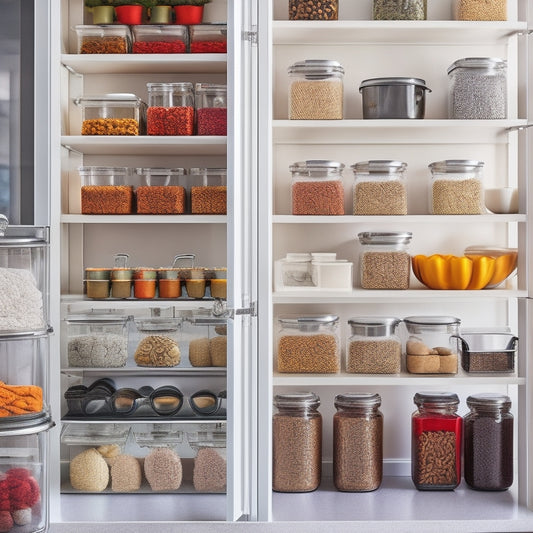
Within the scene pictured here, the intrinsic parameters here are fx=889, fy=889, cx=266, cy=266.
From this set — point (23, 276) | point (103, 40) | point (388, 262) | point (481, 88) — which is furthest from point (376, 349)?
point (103, 40)

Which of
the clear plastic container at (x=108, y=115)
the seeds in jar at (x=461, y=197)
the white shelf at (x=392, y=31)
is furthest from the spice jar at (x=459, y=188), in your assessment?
the clear plastic container at (x=108, y=115)

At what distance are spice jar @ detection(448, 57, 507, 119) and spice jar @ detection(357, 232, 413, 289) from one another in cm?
53

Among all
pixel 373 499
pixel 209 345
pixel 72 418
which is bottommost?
pixel 373 499

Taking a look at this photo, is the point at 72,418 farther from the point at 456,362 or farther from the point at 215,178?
the point at 456,362

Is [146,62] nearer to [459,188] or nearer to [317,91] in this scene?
[317,91]

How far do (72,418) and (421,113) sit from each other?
67.0 inches

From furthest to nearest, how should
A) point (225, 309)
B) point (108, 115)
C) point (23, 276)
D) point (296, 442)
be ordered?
point (296, 442) → point (108, 115) → point (225, 309) → point (23, 276)

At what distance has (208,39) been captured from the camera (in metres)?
3.14

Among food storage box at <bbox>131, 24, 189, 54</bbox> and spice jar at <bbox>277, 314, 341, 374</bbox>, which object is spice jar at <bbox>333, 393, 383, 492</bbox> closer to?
spice jar at <bbox>277, 314, 341, 374</bbox>

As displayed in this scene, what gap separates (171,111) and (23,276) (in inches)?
32.5

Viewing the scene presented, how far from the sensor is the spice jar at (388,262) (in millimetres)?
3328

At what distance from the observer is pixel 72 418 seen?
3.14 meters

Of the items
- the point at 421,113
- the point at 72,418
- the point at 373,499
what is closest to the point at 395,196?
the point at 421,113

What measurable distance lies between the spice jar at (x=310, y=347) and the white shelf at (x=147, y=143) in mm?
703
